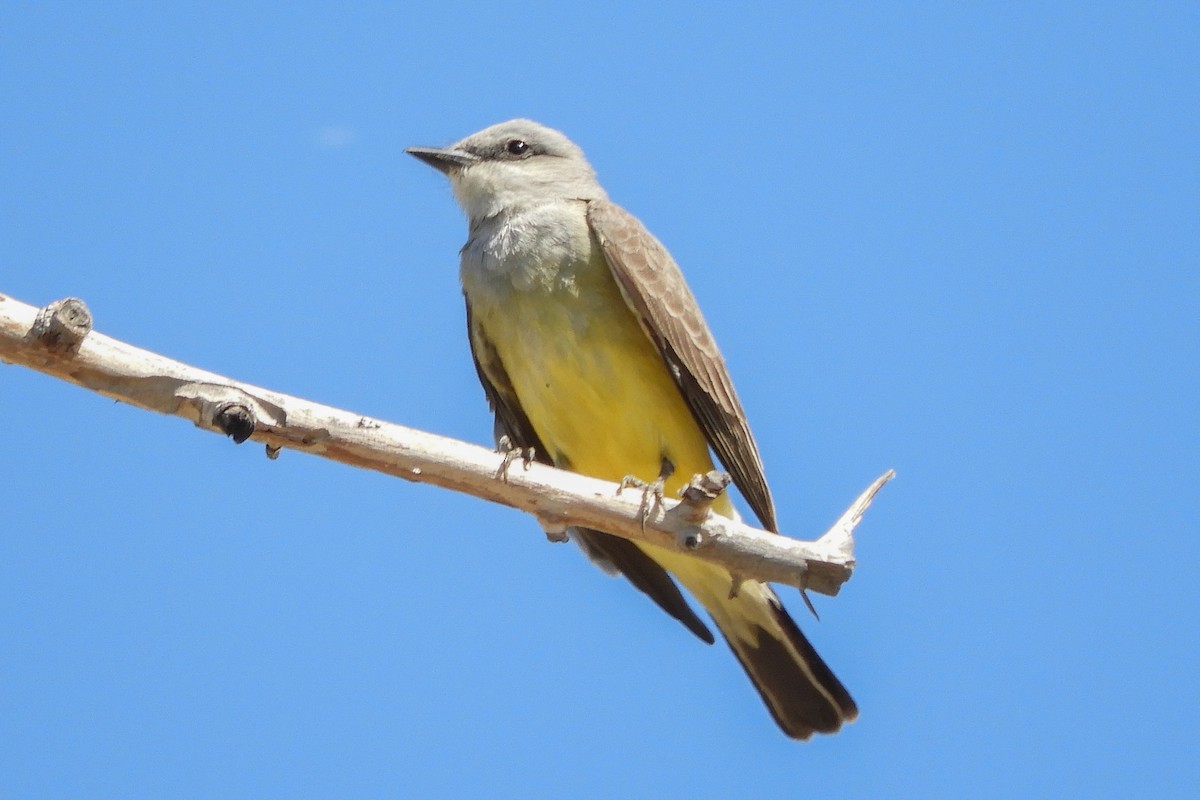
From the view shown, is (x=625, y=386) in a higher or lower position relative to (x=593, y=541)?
higher

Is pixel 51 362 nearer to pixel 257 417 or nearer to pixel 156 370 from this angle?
pixel 156 370

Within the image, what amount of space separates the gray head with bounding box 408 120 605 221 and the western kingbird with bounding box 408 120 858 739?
0.52 ft

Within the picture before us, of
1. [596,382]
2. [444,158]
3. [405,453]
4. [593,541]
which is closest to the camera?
[405,453]

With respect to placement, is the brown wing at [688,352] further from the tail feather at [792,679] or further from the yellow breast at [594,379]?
the tail feather at [792,679]

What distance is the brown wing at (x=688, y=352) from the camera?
256 inches

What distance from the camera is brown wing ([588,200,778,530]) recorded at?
256 inches

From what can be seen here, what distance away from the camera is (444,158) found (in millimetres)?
7977

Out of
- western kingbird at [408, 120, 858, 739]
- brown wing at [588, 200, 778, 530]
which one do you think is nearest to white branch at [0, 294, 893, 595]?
western kingbird at [408, 120, 858, 739]

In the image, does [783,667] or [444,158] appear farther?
[444,158]

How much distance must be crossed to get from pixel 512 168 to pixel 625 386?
1990 mm

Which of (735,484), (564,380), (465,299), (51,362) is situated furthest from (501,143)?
(51,362)

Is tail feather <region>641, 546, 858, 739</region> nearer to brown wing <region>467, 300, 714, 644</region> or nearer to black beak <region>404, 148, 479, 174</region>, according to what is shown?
brown wing <region>467, 300, 714, 644</region>

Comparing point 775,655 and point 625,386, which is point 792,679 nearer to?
point 775,655

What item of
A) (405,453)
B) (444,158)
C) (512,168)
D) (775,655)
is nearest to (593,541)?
(775,655)
